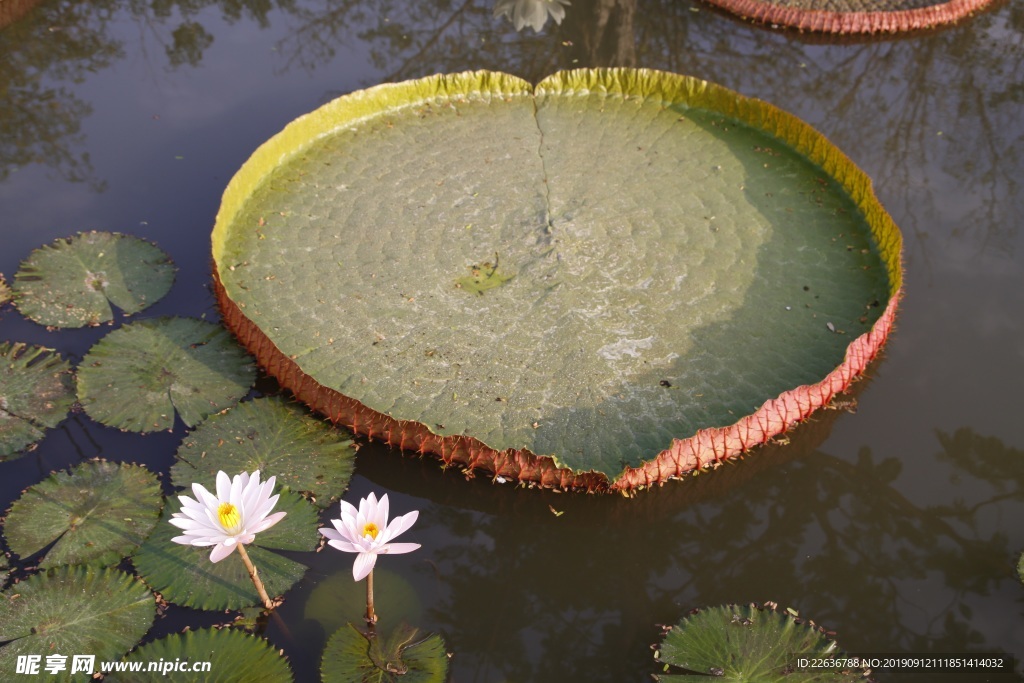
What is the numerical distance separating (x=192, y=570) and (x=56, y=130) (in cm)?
299

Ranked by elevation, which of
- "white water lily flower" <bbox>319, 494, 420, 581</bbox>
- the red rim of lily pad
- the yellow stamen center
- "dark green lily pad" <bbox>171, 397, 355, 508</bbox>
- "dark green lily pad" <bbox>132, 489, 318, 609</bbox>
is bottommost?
"dark green lily pad" <bbox>132, 489, 318, 609</bbox>

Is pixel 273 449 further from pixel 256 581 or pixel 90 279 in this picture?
pixel 90 279

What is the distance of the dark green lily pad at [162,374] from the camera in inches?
125

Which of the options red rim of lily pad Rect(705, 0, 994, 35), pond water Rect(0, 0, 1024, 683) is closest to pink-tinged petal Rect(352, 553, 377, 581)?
pond water Rect(0, 0, 1024, 683)

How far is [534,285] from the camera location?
3.61 metres

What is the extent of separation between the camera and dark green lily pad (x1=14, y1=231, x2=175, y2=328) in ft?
11.7

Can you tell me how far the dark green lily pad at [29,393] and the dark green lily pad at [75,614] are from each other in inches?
25.5

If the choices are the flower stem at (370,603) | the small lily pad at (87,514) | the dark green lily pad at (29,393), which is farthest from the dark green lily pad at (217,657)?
the dark green lily pad at (29,393)

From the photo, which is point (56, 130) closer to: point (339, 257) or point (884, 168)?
point (339, 257)

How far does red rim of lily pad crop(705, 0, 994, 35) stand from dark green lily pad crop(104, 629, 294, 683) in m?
5.01

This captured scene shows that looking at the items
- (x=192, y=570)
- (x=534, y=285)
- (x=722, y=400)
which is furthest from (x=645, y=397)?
(x=192, y=570)

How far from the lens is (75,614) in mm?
2559

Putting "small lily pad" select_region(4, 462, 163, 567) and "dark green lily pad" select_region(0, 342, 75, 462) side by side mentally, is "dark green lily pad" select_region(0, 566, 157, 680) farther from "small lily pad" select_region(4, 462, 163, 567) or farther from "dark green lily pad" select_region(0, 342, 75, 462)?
"dark green lily pad" select_region(0, 342, 75, 462)

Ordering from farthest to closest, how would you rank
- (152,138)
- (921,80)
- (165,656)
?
(921,80)
(152,138)
(165,656)
